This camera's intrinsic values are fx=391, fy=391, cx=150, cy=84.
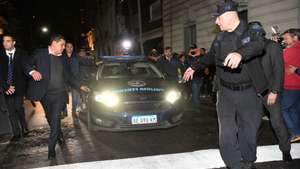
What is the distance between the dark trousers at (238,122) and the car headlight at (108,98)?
3141 millimetres

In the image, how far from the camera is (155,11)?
26281 mm

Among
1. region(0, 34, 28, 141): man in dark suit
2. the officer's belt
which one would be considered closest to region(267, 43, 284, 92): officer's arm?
the officer's belt

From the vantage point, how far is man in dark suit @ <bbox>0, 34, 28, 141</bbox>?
7355mm

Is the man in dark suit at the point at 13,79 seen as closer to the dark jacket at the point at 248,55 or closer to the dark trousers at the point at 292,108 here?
the dark jacket at the point at 248,55

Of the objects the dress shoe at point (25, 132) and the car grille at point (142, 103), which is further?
the dress shoe at point (25, 132)

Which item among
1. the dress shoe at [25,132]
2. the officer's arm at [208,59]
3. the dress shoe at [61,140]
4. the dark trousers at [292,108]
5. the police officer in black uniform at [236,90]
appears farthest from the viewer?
the dress shoe at [25,132]

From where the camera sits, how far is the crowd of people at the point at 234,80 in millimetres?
4324

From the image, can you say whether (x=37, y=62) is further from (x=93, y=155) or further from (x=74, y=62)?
(x=74, y=62)

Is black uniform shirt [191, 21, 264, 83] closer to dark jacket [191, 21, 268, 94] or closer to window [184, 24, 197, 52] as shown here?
dark jacket [191, 21, 268, 94]

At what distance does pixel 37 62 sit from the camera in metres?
6.04

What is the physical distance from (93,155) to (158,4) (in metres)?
20.4

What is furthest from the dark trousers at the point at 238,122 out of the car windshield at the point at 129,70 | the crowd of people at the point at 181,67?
the crowd of people at the point at 181,67

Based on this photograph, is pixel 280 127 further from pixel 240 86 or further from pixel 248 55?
pixel 248 55

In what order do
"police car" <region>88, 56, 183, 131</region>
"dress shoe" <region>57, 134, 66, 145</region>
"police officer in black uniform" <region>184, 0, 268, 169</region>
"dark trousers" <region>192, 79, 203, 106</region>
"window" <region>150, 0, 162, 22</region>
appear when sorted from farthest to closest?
"window" <region>150, 0, 162, 22</region>, "dark trousers" <region>192, 79, 203, 106</region>, "police car" <region>88, 56, 183, 131</region>, "dress shoe" <region>57, 134, 66, 145</region>, "police officer in black uniform" <region>184, 0, 268, 169</region>
